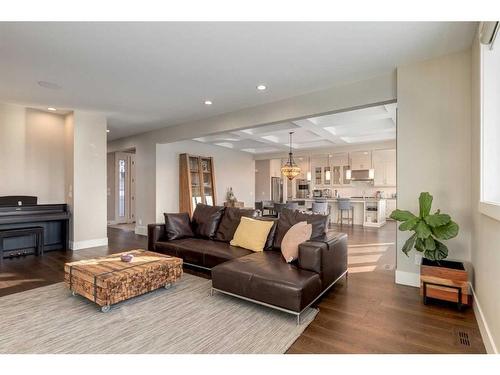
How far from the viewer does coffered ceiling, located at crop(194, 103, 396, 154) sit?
17.1 feet

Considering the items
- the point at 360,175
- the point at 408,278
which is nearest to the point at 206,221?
the point at 408,278

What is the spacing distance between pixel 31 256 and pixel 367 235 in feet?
23.0

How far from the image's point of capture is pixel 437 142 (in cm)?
303

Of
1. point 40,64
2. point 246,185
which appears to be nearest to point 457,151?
point 40,64

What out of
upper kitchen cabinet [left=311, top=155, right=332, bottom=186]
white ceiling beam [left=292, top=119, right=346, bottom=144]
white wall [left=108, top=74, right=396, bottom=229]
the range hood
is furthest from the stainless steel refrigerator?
white wall [left=108, top=74, right=396, bottom=229]

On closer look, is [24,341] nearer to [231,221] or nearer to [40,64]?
[231,221]

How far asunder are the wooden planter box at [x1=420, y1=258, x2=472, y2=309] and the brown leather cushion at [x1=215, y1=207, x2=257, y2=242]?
7.23ft

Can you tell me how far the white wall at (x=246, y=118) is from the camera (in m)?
3.58

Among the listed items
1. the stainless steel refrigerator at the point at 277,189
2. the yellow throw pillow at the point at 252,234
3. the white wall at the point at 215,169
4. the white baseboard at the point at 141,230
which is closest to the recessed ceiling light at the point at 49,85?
the white wall at the point at 215,169

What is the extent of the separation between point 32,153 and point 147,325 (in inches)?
188

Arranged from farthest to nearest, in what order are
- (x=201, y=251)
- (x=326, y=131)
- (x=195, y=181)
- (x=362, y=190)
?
(x=362, y=190) < (x=195, y=181) < (x=326, y=131) < (x=201, y=251)

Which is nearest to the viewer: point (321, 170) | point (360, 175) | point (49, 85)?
point (49, 85)

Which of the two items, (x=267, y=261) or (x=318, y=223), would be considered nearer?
(x=267, y=261)

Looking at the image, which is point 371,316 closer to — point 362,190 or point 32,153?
point 32,153
